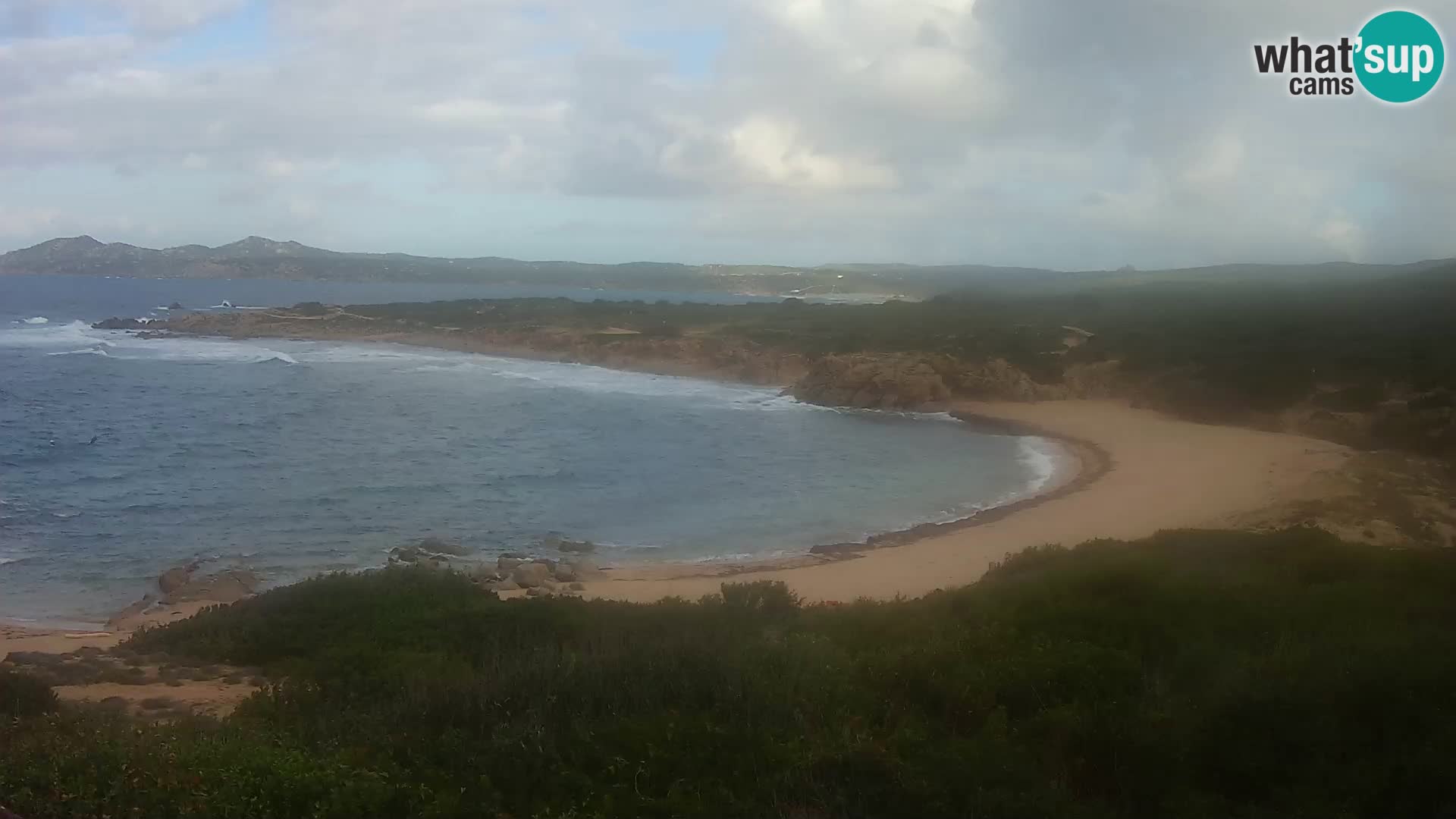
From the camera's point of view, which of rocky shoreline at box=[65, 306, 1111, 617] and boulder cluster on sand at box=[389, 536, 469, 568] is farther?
boulder cluster on sand at box=[389, 536, 469, 568]

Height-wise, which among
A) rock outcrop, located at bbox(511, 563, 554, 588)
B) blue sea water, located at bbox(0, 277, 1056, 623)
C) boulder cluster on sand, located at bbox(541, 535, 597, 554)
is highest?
blue sea water, located at bbox(0, 277, 1056, 623)

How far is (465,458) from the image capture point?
26.1m

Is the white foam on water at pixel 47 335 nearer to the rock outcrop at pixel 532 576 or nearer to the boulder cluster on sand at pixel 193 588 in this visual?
the boulder cluster on sand at pixel 193 588

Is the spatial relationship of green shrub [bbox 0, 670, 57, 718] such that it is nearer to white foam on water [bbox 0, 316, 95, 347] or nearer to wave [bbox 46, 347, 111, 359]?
wave [bbox 46, 347, 111, 359]

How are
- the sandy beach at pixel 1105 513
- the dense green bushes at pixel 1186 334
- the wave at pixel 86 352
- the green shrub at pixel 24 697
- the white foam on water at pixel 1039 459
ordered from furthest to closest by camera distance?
1. the wave at pixel 86 352
2. the dense green bushes at pixel 1186 334
3. the white foam on water at pixel 1039 459
4. the sandy beach at pixel 1105 513
5. the green shrub at pixel 24 697

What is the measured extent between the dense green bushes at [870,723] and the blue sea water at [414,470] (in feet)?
29.6

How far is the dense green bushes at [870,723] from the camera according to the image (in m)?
4.98

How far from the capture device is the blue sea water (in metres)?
17.6

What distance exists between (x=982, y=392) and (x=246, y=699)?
33115 mm

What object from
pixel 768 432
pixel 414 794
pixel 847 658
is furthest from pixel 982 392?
pixel 414 794

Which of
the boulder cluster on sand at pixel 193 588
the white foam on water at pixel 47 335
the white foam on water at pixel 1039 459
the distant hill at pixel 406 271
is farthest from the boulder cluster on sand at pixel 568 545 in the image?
the distant hill at pixel 406 271

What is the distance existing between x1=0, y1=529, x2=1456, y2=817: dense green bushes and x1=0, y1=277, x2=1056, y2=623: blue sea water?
9030 mm

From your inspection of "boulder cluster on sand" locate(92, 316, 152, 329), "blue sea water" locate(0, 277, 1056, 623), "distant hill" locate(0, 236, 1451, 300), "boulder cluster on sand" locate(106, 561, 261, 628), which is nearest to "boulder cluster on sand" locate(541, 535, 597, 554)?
"blue sea water" locate(0, 277, 1056, 623)

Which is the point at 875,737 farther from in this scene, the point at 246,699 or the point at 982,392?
the point at 982,392
